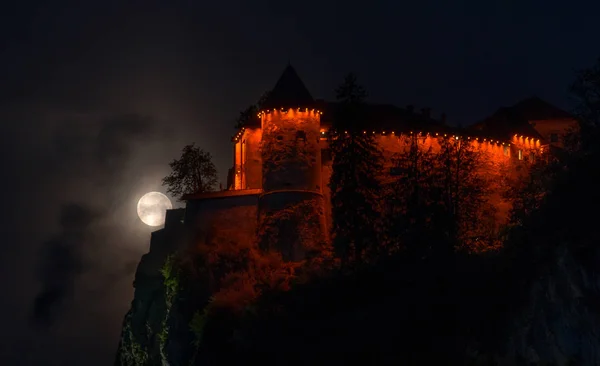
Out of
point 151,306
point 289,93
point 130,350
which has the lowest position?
point 130,350

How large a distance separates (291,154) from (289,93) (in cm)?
367

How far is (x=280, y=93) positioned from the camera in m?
59.2

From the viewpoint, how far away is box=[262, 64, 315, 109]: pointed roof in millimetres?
58562

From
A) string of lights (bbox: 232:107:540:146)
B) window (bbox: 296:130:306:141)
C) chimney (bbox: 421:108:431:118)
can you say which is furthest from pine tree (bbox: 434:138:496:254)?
window (bbox: 296:130:306:141)

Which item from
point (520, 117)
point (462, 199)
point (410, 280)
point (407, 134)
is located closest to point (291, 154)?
point (407, 134)

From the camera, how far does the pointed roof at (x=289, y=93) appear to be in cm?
5856

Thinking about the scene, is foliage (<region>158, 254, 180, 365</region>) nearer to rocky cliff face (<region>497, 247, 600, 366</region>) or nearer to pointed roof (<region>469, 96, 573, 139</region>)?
rocky cliff face (<region>497, 247, 600, 366</region>)

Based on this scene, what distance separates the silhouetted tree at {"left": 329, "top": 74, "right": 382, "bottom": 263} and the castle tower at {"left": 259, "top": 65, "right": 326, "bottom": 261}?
1389mm

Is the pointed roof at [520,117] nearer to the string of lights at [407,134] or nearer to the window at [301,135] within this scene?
the string of lights at [407,134]

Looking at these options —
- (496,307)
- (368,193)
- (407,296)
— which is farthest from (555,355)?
(368,193)

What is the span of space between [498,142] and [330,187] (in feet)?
45.3

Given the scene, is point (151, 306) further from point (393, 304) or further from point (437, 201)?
point (437, 201)

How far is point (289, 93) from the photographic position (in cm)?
5922

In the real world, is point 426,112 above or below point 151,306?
above
